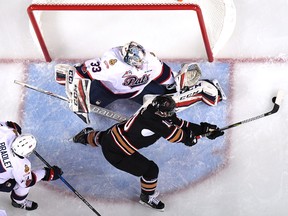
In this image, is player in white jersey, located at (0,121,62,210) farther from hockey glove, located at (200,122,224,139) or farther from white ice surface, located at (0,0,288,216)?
hockey glove, located at (200,122,224,139)

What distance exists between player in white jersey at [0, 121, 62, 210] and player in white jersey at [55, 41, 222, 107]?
1.64 ft

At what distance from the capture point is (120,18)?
4688mm

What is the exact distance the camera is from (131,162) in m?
3.93

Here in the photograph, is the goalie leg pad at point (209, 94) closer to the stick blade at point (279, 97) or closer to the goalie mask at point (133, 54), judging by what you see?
the stick blade at point (279, 97)

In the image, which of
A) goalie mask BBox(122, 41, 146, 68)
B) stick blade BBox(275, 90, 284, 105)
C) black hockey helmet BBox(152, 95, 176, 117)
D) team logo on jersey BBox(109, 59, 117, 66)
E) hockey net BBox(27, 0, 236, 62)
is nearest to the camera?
black hockey helmet BBox(152, 95, 176, 117)

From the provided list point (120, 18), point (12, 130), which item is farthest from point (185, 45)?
point (12, 130)

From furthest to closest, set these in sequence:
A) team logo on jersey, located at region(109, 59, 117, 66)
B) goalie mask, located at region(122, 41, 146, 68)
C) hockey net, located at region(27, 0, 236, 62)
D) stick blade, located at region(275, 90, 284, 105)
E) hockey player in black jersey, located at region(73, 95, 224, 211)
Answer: hockey net, located at region(27, 0, 236, 62) < stick blade, located at region(275, 90, 284, 105) < team logo on jersey, located at region(109, 59, 117, 66) < goalie mask, located at region(122, 41, 146, 68) < hockey player in black jersey, located at region(73, 95, 224, 211)

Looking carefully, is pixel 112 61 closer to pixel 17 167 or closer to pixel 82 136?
pixel 82 136

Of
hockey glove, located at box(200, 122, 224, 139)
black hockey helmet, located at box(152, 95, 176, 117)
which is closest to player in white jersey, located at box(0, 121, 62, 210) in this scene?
black hockey helmet, located at box(152, 95, 176, 117)

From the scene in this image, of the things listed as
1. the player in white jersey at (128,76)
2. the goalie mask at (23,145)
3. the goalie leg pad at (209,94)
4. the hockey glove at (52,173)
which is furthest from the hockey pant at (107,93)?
the goalie mask at (23,145)

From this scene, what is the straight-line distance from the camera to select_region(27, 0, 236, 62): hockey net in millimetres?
4395

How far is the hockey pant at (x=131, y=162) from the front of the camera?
392cm

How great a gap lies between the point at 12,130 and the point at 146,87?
917mm

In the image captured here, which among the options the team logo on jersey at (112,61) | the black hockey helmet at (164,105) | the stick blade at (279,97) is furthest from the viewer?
the stick blade at (279,97)
